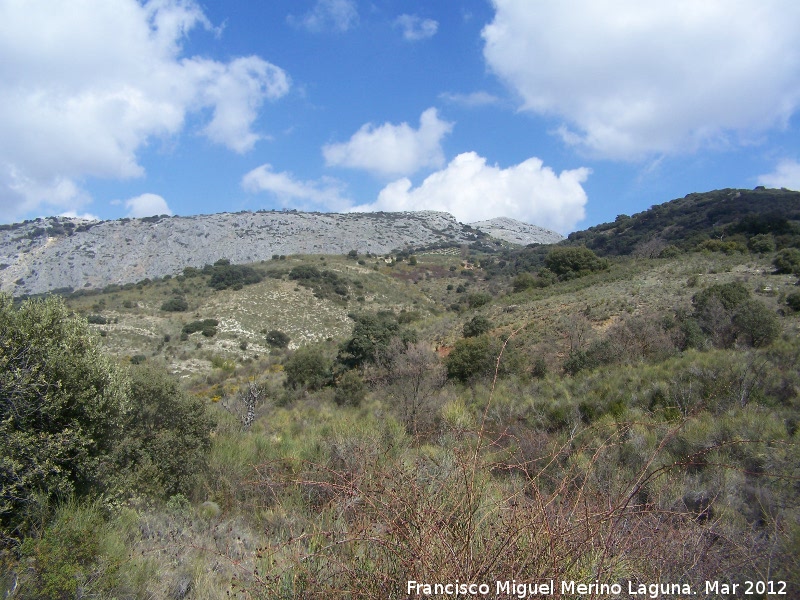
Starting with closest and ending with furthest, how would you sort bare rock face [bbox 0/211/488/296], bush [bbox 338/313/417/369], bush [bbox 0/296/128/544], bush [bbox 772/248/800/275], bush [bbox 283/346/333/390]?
bush [bbox 0/296/128/544] → bush [bbox 283/346/333/390] → bush [bbox 338/313/417/369] → bush [bbox 772/248/800/275] → bare rock face [bbox 0/211/488/296]

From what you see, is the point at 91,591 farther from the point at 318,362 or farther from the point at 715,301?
the point at 715,301

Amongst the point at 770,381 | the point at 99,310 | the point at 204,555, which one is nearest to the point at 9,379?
the point at 204,555

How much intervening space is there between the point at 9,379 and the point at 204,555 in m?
2.98

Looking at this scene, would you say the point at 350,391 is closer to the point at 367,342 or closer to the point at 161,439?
the point at 367,342

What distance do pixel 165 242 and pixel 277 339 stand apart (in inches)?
2082

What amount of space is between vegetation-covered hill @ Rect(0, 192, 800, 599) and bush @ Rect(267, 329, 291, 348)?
557 inches

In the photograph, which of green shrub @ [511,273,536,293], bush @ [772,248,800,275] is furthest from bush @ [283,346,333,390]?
bush @ [772,248,800,275]

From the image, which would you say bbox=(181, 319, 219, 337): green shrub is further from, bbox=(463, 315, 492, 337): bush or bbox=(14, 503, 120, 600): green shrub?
bbox=(14, 503, 120, 600): green shrub

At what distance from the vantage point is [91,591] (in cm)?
383

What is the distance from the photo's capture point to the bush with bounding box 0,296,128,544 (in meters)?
4.77

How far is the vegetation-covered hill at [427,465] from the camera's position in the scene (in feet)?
7.86

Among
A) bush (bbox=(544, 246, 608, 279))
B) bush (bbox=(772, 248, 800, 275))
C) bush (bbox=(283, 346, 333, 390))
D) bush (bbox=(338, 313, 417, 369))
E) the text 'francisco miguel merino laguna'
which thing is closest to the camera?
the text 'francisco miguel merino laguna'

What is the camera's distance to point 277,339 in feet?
112

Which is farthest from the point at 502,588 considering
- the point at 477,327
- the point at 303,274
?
the point at 303,274
